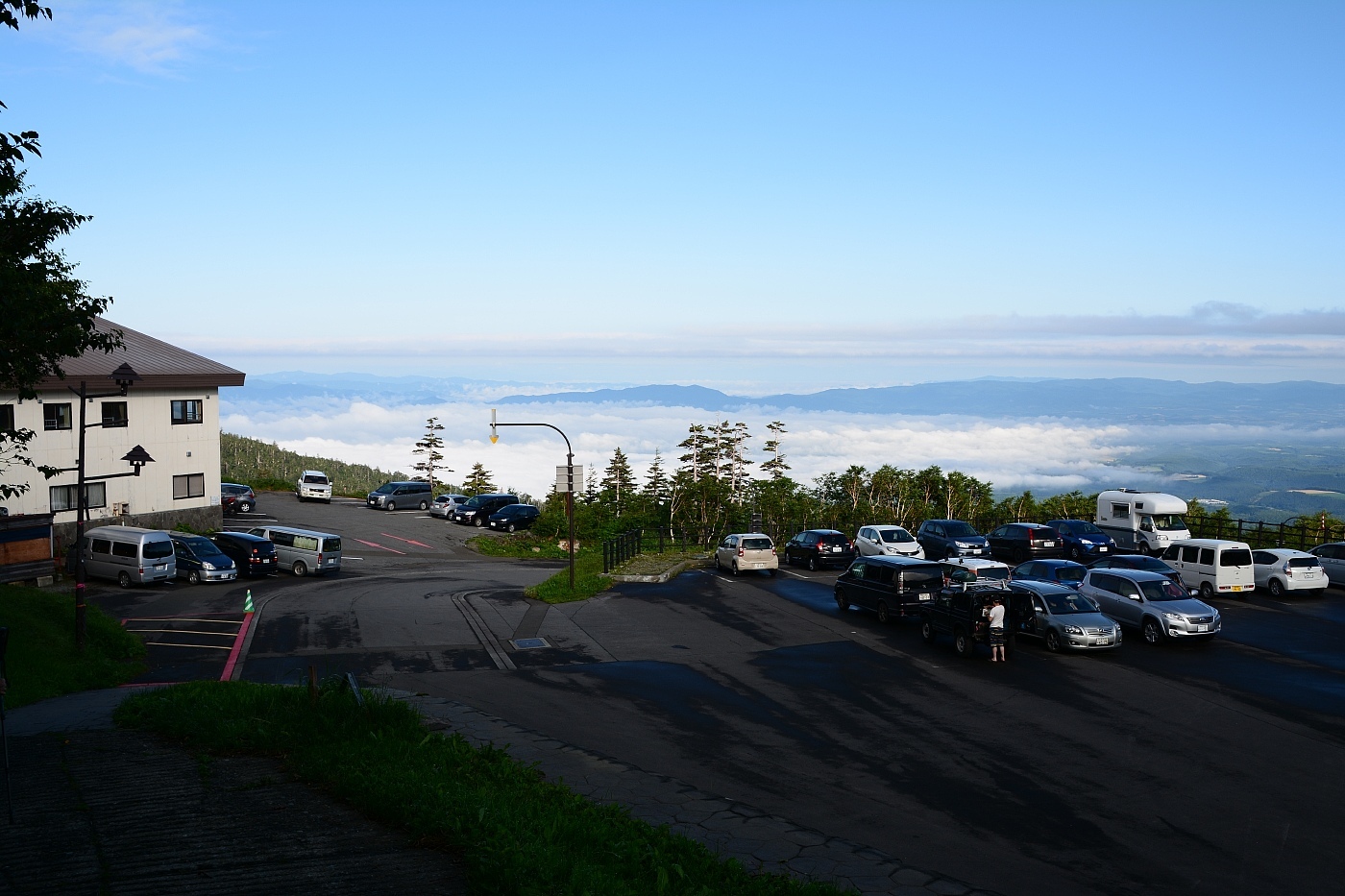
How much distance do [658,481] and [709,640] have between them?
39.3 meters

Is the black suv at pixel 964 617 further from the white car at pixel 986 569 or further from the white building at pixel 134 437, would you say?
the white building at pixel 134 437

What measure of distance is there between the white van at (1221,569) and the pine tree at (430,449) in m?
61.7

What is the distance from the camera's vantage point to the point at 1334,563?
31.5 meters

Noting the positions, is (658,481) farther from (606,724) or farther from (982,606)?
(606,724)

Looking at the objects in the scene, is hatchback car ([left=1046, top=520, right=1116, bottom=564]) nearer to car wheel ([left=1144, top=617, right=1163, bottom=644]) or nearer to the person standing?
car wheel ([left=1144, top=617, right=1163, bottom=644])

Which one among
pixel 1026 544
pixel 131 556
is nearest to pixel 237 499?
pixel 131 556

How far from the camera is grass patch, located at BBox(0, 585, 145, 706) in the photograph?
714 inches

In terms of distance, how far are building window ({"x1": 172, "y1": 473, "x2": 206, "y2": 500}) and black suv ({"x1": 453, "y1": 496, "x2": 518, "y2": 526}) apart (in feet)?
51.2

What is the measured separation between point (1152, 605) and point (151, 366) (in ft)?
144

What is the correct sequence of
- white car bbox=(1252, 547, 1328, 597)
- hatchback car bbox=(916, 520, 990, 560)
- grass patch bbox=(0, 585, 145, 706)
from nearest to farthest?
grass patch bbox=(0, 585, 145, 706) → white car bbox=(1252, 547, 1328, 597) → hatchback car bbox=(916, 520, 990, 560)

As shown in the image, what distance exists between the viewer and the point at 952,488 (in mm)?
52844

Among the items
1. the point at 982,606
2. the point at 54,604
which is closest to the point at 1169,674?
the point at 982,606

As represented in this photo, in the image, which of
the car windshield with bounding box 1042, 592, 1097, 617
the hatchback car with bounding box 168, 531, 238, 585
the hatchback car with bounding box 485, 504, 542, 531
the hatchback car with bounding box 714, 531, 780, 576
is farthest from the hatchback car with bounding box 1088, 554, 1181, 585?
the hatchback car with bounding box 485, 504, 542, 531

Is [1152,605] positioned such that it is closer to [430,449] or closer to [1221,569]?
[1221,569]
